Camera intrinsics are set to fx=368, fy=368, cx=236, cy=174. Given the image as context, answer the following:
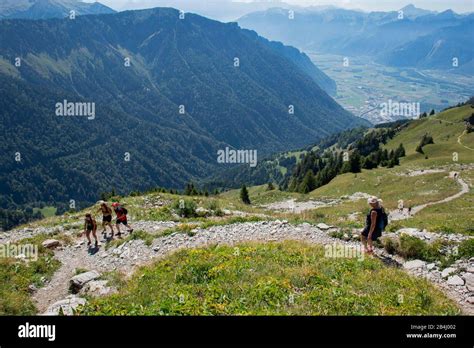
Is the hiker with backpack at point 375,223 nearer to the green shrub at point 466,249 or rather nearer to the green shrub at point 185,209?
the green shrub at point 466,249

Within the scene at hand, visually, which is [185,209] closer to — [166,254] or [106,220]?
[106,220]

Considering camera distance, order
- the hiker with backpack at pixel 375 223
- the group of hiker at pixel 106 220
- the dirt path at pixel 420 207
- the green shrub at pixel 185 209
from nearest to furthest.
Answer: the hiker with backpack at pixel 375 223
the group of hiker at pixel 106 220
the green shrub at pixel 185 209
the dirt path at pixel 420 207

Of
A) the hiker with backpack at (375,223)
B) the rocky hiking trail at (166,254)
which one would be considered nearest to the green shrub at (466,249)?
the rocky hiking trail at (166,254)

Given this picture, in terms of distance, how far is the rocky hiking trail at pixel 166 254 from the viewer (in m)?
15.7

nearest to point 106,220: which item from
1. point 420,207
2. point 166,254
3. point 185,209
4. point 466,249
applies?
point 166,254

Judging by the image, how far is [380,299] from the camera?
13133 millimetres

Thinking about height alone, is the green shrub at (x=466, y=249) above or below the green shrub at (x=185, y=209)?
above

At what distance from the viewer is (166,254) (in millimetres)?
21188

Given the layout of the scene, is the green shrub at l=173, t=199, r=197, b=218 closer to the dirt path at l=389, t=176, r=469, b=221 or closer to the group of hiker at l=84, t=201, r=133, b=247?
the group of hiker at l=84, t=201, r=133, b=247

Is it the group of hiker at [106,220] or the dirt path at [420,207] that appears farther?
the dirt path at [420,207]

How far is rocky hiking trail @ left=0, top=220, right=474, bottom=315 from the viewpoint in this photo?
15711mm

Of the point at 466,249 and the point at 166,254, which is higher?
the point at 466,249

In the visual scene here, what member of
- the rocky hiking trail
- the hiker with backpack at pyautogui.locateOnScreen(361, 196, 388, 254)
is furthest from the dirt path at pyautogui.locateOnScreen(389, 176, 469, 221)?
the hiker with backpack at pyautogui.locateOnScreen(361, 196, 388, 254)
